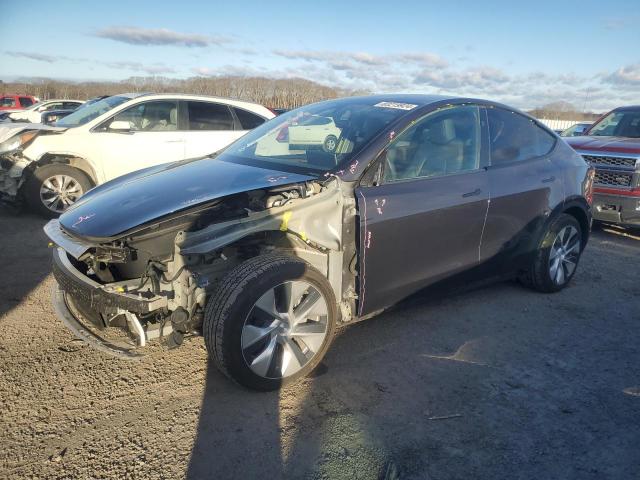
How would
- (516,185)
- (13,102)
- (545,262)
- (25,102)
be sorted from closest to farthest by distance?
1. (516,185)
2. (545,262)
3. (13,102)
4. (25,102)

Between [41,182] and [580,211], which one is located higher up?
[580,211]

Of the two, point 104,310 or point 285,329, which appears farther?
point 285,329

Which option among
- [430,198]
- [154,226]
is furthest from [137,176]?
[430,198]

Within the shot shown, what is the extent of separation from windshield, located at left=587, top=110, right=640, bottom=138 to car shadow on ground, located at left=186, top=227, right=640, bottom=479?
4.87m

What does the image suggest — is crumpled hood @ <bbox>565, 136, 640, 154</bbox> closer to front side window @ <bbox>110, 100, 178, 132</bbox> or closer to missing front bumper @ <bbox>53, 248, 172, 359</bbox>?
front side window @ <bbox>110, 100, 178, 132</bbox>

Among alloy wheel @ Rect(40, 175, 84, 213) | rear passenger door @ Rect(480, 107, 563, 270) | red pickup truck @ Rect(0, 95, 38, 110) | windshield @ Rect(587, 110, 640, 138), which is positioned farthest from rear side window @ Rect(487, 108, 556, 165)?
red pickup truck @ Rect(0, 95, 38, 110)

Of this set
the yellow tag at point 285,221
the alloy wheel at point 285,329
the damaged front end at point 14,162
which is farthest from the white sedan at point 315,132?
the damaged front end at point 14,162

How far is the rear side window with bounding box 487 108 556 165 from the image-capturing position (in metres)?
3.90

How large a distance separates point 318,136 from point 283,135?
1.25 feet

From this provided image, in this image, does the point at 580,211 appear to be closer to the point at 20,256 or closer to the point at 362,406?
the point at 362,406

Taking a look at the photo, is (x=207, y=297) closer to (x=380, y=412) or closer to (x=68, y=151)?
(x=380, y=412)

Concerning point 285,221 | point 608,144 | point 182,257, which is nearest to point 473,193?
point 285,221

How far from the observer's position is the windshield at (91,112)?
7.20 meters

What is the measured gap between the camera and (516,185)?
12.9ft
